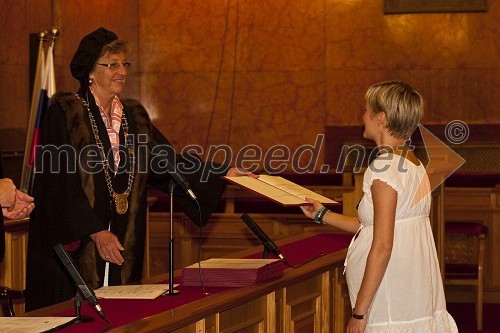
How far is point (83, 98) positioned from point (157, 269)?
13.6ft

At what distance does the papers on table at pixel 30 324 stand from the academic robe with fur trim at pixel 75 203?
1232 millimetres

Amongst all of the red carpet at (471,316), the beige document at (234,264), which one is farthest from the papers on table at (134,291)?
the red carpet at (471,316)

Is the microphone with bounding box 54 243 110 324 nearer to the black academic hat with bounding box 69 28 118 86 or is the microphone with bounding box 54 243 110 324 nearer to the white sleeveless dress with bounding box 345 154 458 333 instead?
the white sleeveless dress with bounding box 345 154 458 333

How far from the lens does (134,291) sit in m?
3.85

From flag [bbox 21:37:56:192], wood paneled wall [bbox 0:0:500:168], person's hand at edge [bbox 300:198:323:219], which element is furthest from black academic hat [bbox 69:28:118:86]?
wood paneled wall [bbox 0:0:500:168]

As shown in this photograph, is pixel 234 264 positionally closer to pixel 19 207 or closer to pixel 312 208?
pixel 312 208

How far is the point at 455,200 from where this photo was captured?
30.0 feet

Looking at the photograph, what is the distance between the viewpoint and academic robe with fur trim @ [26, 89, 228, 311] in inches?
178

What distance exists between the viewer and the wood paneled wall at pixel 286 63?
11.9 metres

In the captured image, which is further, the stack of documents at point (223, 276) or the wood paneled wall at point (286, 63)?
the wood paneled wall at point (286, 63)

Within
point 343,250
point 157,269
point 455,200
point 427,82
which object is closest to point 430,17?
point 427,82

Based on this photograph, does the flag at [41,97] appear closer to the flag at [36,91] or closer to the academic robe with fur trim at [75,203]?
the flag at [36,91]

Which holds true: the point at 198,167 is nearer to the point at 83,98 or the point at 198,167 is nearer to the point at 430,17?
the point at 83,98

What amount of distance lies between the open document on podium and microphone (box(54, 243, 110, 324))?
110cm
